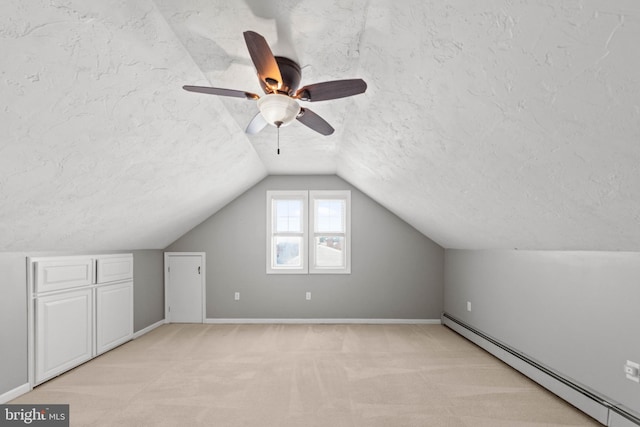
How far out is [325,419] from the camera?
2426 millimetres

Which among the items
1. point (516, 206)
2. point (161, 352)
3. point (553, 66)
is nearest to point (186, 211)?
point (161, 352)

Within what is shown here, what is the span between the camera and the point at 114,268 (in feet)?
13.1

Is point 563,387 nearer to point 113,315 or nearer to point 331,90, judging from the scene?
point 331,90

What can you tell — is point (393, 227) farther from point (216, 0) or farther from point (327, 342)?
point (216, 0)

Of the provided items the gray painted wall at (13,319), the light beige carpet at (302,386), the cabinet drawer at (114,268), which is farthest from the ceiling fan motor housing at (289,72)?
the cabinet drawer at (114,268)

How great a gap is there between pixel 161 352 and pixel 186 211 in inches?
68.4

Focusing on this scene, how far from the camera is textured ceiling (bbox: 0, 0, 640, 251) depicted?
1.21m

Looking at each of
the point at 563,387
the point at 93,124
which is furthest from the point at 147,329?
the point at 563,387

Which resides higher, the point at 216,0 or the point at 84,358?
the point at 216,0

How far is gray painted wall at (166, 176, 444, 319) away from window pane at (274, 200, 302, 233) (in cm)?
28

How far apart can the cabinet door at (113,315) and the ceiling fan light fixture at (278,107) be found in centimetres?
325

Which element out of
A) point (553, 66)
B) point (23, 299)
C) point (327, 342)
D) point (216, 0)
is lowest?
point (327, 342)

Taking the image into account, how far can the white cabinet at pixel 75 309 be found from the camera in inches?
115

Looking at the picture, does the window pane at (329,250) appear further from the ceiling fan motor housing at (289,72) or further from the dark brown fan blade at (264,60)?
the dark brown fan blade at (264,60)
